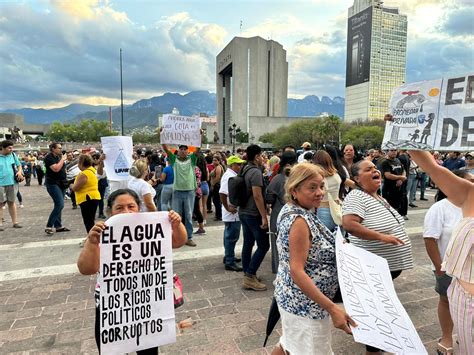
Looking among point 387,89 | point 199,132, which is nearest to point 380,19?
point 387,89

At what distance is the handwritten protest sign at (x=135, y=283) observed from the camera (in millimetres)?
1939

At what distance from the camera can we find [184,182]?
6.05 meters

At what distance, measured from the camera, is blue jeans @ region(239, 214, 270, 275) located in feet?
13.6

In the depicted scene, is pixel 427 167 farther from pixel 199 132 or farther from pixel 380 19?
pixel 380 19

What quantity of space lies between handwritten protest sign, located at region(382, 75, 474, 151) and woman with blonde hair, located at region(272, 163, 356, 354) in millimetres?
953

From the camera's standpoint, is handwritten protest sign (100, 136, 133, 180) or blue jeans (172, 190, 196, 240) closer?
handwritten protest sign (100, 136, 133, 180)

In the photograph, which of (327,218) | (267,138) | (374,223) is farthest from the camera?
(267,138)

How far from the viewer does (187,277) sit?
15.0 feet

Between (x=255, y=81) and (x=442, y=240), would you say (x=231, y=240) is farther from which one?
(x=255, y=81)

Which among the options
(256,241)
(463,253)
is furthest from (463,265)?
(256,241)

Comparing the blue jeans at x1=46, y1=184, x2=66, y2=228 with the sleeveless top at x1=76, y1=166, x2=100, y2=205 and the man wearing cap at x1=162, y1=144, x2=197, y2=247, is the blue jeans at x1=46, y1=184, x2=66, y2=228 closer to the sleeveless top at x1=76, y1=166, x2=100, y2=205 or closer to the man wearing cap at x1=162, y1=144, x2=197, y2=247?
the sleeveless top at x1=76, y1=166, x2=100, y2=205

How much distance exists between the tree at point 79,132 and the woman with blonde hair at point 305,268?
117467 millimetres

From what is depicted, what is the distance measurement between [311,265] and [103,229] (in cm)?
121

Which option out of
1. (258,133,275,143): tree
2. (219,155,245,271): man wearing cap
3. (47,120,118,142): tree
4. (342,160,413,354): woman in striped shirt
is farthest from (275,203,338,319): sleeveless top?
(47,120,118,142): tree
